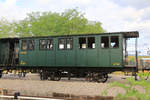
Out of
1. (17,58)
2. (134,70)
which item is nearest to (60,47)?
(17,58)

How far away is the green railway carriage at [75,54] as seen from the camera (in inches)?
481

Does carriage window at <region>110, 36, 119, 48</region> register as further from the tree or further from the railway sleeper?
the tree

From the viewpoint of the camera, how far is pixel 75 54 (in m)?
12.9

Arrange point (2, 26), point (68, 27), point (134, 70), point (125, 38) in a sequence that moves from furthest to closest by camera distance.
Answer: point (2, 26) → point (68, 27) → point (125, 38) → point (134, 70)

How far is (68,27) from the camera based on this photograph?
31312 millimetres

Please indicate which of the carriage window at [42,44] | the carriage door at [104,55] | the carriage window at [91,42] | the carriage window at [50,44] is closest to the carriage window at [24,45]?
the carriage window at [42,44]

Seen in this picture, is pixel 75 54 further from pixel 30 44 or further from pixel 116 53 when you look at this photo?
pixel 30 44

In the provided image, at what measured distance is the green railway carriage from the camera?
12.2m

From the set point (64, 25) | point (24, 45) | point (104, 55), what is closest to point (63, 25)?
point (64, 25)

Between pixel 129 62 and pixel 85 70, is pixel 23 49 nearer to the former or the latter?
pixel 85 70

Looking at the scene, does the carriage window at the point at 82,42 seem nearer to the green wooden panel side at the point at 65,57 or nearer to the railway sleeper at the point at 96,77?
the green wooden panel side at the point at 65,57

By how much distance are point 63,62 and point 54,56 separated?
3.11 feet

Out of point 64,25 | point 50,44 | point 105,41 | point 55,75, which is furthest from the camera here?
point 64,25

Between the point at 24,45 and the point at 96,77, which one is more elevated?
the point at 24,45
